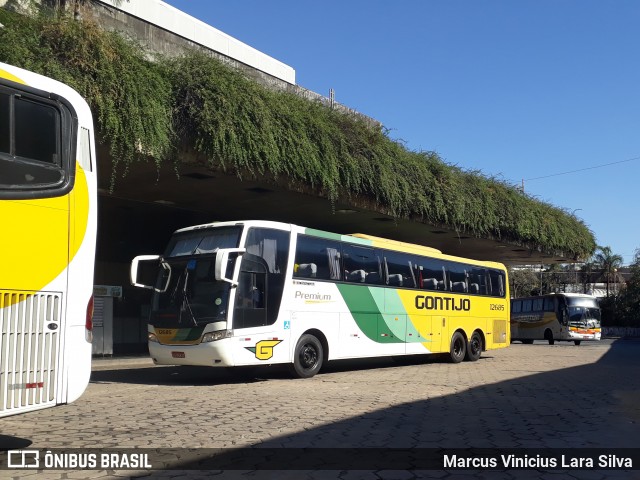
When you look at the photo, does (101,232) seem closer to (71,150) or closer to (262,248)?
(262,248)

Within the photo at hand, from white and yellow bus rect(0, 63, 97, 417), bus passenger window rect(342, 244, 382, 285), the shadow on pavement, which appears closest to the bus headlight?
the shadow on pavement

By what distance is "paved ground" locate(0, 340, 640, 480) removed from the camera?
614 centimetres

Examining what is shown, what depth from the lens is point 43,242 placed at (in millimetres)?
6016

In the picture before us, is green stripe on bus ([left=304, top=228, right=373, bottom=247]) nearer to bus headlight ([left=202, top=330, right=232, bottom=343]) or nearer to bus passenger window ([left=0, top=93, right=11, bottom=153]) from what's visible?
bus headlight ([left=202, top=330, right=232, bottom=343])

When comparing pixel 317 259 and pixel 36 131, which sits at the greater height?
pixel 36 131

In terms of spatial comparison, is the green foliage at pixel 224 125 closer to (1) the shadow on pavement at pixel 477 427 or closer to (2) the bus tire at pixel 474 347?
(2) the bus tire at pixel 474 347

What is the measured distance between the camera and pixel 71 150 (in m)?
6.46

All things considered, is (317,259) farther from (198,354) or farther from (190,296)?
(198,354)

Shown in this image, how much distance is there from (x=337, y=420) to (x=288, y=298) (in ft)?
17.9

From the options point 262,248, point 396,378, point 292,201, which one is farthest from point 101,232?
point 396,378

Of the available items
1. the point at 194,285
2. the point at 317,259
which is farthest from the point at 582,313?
the point at 194,285

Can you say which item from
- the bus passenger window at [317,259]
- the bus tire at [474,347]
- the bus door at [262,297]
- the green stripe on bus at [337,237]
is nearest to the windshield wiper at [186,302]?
the bus door at [262,297]

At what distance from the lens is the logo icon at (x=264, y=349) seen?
12734 millimetres

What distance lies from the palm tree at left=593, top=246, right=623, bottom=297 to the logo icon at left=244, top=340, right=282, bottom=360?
7628 centimetres
